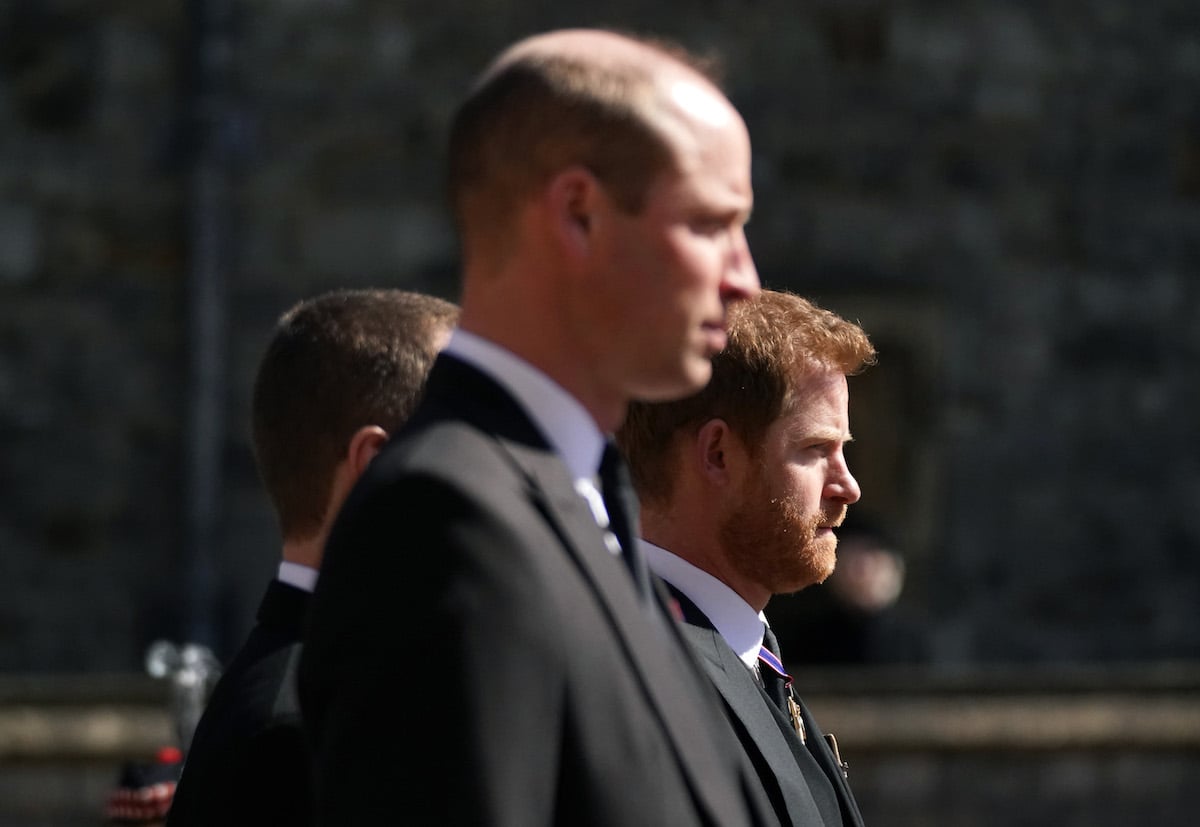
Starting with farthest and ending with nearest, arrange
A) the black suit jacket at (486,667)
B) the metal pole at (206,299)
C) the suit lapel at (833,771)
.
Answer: the metal pole at (206,299), the suit lapel at (833,771), the black suit jacket at (486,667)

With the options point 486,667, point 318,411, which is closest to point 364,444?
point 318,411

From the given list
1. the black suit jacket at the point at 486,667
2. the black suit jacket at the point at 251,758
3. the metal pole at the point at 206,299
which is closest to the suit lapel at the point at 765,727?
the black suit jacket at the point at 251,758

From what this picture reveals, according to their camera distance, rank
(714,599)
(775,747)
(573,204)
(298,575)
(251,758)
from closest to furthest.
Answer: (573,204)
(251,758)
(298,575)
(775,747)
(714,599)

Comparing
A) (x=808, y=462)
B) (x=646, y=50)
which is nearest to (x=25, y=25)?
(x=808, y=462)

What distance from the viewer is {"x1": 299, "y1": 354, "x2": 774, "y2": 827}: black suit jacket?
179 centimetres

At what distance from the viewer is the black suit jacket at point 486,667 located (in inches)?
70.6

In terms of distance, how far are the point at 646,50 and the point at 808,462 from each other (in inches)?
49.1

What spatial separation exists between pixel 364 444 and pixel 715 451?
54 centimetres

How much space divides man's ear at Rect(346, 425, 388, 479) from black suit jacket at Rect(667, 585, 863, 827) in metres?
0.43

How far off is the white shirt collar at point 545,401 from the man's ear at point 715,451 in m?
1.16

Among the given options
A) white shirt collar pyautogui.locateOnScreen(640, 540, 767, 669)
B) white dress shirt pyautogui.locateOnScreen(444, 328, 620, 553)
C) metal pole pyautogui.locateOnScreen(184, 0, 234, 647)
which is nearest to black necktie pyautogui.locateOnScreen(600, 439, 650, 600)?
white dress shirt pyautogui.locateOnScreen(444, 328, 620, 553)

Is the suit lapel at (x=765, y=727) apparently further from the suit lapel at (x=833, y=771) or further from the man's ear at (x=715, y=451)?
the man's ear at (x=715, y=451)

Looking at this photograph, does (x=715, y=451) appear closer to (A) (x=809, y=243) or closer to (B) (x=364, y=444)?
(B) (x=364, y=444)

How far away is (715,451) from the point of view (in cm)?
315
